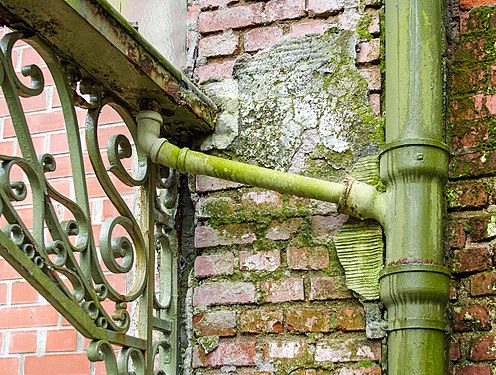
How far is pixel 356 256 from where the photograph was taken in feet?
6.72

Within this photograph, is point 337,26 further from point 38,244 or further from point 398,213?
point 38,244

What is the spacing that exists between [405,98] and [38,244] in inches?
36.4

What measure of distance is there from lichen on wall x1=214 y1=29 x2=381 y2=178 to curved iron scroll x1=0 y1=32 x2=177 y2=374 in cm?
28

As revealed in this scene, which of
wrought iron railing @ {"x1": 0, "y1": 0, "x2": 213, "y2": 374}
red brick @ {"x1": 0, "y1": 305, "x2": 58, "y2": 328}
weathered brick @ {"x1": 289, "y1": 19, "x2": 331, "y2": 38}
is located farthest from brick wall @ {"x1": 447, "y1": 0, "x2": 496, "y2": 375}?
red brick @ {"x1": 0, "y1": 305, "x2": 58, "y2": 328}

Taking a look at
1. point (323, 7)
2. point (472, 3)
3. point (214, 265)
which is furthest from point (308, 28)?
point (214, 265)

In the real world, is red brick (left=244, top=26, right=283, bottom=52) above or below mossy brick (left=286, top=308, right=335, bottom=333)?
above

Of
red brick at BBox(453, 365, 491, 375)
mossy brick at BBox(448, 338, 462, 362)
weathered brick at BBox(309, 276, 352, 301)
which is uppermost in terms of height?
weathered brick at BBox(309, 276, 352, 301)

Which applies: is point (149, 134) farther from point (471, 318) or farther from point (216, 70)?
point (471, 318)

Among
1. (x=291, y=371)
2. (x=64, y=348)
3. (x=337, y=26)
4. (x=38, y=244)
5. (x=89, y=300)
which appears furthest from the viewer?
(x=64, y=348)

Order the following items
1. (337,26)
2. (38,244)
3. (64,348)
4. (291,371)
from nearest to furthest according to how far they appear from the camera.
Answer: (38,244) → (291,371) → (337,26) → (64,348)

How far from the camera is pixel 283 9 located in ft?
7.44

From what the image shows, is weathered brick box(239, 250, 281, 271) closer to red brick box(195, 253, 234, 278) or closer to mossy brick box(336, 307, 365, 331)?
red brick box(195, 253, 234, 278)

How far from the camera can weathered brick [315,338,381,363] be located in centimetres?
199

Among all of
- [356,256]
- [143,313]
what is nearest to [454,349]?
[356,256]
